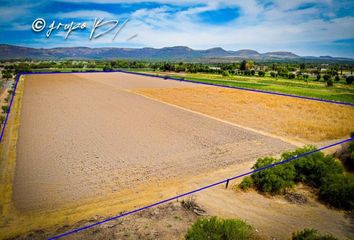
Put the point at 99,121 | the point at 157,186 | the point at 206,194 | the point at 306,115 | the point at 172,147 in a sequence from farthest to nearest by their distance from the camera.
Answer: the point at 306,115 → the point at 99,121 → the point at 172,147 → the point at 157,186 → the point at 206,194

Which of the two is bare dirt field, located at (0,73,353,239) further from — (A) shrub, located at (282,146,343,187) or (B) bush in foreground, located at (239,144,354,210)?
(A) shrub, located at (282,146,343,187)

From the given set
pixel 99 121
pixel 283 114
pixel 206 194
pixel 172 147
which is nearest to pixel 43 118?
pixel 99 121

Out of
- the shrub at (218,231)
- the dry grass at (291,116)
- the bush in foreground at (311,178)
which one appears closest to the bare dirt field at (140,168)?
the dry grass at (291,116)

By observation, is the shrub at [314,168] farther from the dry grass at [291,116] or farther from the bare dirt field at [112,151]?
the dry grass at [291,116]

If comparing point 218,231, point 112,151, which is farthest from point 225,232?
point 112,151

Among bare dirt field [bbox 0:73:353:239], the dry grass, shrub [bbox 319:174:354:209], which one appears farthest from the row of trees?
the dry grass

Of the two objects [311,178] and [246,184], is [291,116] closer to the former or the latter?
[311,178]

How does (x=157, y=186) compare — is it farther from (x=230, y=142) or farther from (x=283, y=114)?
(x=283, y=114)
